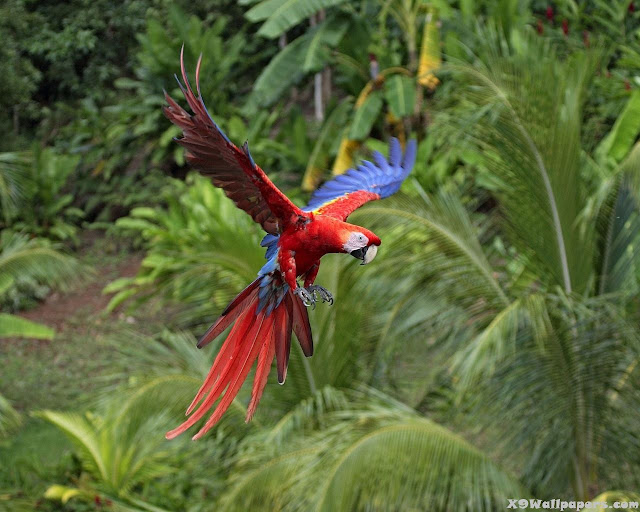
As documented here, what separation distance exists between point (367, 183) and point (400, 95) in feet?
20.7

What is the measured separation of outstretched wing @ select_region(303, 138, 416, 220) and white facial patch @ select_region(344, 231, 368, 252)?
541 mm

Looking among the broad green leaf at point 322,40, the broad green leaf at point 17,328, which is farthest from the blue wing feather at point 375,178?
the broad green leaf at point 322,40

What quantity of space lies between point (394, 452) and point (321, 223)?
2153 millimetres

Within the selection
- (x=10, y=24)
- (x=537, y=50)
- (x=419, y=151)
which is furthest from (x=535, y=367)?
(x=10, y=24)

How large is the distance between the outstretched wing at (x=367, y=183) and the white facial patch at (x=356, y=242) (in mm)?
541

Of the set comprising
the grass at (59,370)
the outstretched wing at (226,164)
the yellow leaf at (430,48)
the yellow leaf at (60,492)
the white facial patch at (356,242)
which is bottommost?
the grass at (59,370)

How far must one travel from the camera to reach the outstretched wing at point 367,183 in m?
2.53

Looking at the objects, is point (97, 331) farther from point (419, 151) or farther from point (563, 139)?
point (563, 139)

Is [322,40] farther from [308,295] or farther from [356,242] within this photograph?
[356,242]

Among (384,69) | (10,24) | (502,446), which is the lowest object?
(502,446)

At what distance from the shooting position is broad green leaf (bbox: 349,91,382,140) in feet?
30.0

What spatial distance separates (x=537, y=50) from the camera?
4492 mm

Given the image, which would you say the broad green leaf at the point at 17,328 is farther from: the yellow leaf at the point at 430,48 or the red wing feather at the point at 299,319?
the red wing feather at the point at 299,319

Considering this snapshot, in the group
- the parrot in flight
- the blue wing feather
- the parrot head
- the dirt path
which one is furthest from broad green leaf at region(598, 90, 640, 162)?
the dirt path
